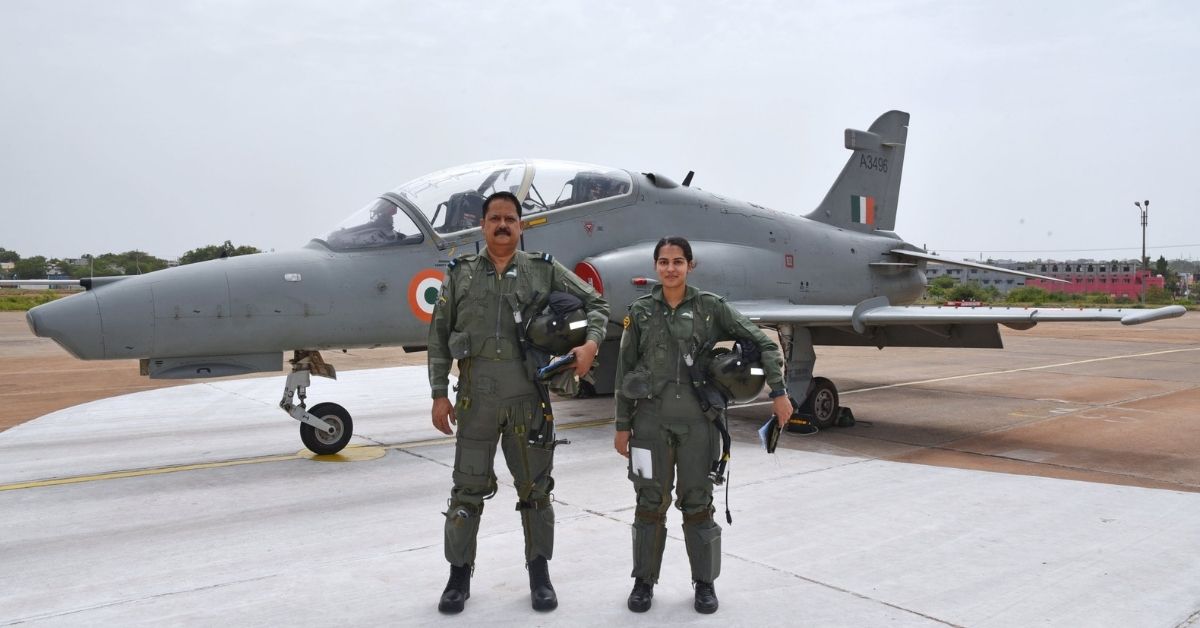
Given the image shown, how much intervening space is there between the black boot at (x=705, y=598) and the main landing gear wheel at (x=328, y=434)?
15.0 feet

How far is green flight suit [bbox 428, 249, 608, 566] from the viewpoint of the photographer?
392 centimetres

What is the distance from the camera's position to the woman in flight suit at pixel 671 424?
3799 millimetres

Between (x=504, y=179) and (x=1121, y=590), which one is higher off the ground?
(x=504, y=179)

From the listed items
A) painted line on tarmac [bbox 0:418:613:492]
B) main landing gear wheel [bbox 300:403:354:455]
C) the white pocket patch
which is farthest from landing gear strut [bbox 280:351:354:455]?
the white pocket patch

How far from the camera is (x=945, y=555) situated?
4.55 m

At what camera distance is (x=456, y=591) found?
3836 mm


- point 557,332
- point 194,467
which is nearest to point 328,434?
point 194,467

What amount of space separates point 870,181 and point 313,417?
9690 mm

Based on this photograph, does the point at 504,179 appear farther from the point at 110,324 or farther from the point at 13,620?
the point at 13,620

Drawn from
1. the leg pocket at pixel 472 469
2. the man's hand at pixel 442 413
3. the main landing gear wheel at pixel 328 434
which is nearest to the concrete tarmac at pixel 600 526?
the main landing gear wheel at pixel 328 434

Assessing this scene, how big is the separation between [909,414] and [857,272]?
2.73 meters

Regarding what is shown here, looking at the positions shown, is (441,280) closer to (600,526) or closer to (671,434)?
(600,526)

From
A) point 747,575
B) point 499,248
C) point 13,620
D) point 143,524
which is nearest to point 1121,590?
point 747,575

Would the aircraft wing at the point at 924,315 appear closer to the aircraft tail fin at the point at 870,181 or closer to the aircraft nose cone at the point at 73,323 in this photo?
the aircraft tail fin at the point at 870,181
